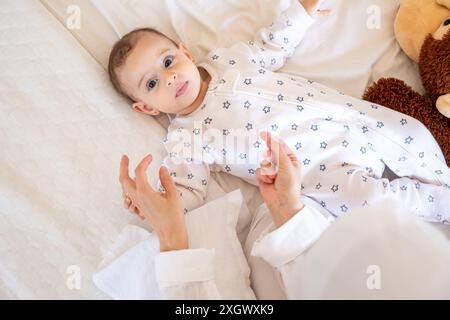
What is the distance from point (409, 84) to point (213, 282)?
74 cm

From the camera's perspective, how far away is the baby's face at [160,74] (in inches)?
39.9

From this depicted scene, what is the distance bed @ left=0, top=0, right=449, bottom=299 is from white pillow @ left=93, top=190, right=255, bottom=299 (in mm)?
49

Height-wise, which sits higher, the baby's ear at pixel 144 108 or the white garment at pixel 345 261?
the baby's ear at pixel 144 108

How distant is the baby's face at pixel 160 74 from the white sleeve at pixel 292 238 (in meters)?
0.42

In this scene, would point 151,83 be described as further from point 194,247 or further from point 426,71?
point 426,71

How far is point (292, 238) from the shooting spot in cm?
80

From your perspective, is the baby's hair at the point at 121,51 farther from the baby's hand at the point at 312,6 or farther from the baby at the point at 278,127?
the baby's hand at the point at 312,6

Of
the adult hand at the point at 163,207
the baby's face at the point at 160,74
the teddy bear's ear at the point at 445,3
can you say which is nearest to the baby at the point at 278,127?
the baby's face at the point at 160,74

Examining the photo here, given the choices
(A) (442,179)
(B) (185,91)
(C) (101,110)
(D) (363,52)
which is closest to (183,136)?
(B) (185,91)

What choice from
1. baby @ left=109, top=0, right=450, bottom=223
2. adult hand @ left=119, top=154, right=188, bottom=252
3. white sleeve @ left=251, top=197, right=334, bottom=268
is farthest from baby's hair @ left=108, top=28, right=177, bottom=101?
white sleeve @ left=251, top=197, right=334, bottom=268

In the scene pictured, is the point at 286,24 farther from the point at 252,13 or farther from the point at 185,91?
the point at 185,91

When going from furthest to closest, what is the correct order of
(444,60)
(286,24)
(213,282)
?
1. (286,24)
2. (444,60)
3. (213,282)

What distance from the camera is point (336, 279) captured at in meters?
0.64

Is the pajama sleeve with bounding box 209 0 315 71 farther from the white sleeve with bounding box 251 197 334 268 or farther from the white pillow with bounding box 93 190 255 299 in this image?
the white sleeve with bounding box 251 197 334 268
